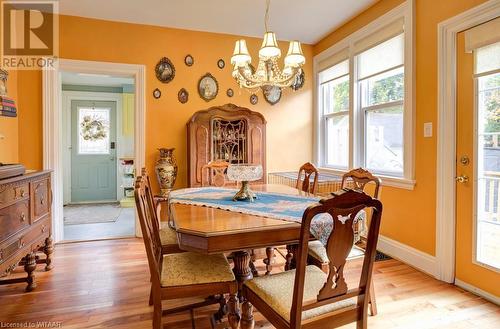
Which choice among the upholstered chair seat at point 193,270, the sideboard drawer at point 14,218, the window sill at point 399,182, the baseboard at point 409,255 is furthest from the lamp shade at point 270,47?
the baseboard at point 409,255

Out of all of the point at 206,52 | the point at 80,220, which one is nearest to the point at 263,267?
the point at 206,52

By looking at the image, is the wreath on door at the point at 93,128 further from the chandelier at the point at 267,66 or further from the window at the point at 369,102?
the chandelier at the point at 267,66

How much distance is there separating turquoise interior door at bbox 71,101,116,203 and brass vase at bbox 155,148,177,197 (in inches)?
139

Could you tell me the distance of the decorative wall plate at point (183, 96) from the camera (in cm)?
389

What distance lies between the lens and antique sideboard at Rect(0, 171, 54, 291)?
1909 mm

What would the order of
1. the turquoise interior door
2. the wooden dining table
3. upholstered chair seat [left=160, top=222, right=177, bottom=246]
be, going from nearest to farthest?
1. the wooden dining table
2. upholstered chair seat [left=160, top=222, right=177, bottom=246]
3. the turquoise interior door

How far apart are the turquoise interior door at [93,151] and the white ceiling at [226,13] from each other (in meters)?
3.44

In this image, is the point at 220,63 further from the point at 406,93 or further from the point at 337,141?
the point at 406,93

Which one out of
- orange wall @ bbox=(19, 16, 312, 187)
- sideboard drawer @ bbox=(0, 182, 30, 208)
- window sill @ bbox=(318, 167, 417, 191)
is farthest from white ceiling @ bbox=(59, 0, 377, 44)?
sideboard drawer @ bbox=(0, 182, 30, 208)

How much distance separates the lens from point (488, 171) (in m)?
2.23

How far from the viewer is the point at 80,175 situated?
6422 millimetres

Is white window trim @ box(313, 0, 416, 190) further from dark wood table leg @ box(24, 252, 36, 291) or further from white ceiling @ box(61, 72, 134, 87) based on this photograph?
white ceiling @ box(61, 72, 134, 87)

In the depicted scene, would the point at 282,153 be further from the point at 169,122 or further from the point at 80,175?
the point at 80,175

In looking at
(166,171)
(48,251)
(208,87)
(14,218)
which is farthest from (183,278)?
(208,87)
